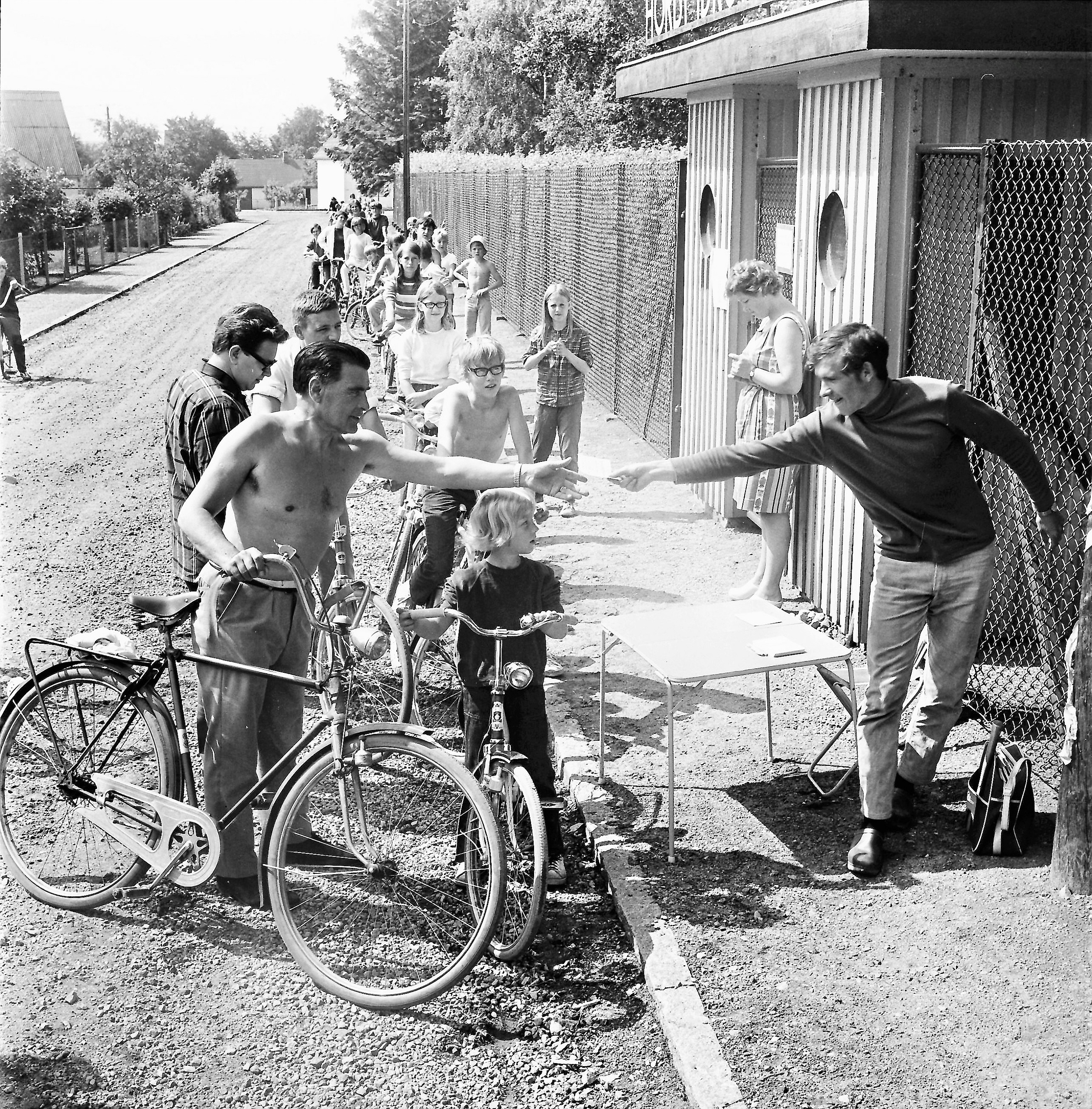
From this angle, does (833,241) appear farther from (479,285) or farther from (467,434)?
(479,285)

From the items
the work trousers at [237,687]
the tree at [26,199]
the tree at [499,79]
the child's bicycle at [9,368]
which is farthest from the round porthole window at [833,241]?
the tree at [499,79]

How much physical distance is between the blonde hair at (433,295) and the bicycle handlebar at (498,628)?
5.46 m

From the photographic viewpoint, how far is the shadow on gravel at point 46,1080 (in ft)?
13.7

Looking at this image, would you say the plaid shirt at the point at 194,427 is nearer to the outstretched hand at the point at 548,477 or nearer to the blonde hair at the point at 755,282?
the outstretched hand at the point at 548,477

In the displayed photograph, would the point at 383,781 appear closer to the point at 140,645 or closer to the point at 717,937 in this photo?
the point at 717,937

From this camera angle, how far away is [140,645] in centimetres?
829

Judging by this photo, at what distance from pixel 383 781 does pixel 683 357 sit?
27.1 ft

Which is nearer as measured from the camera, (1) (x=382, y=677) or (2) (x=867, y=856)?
(2) (x=867, y=856)

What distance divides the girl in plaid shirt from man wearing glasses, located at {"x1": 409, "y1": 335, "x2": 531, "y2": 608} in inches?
144

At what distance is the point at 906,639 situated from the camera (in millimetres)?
5531

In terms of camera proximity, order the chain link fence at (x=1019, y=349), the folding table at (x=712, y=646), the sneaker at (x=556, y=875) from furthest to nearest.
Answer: the chain link fence at (x=1019, y=349)
the folding table at (x=712, y=646)
the sneaker at (x=556, y=875)

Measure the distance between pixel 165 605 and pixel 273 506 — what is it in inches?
21.1

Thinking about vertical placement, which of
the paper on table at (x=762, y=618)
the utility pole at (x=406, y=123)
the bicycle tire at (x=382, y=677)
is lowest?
the bicycle tire at (x=382, y=677)

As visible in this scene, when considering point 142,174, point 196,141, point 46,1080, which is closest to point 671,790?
point 46,1080
